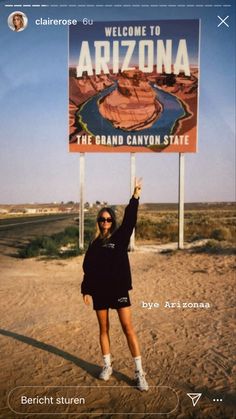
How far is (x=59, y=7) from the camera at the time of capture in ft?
8.20

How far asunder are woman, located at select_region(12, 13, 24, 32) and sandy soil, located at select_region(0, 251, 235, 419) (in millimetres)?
2536

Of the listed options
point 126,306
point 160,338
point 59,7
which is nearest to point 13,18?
point 59,7

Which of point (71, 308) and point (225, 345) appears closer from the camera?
point (225, 345)

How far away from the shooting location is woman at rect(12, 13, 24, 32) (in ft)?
8.30

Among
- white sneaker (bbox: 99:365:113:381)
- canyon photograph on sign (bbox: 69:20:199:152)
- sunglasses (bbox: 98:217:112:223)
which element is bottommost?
white sneaker (bbox: 99:365:113:381)

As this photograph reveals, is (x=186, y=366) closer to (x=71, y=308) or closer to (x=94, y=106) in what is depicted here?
(x=71, y=308)

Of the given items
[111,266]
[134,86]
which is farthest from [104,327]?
[134,86]

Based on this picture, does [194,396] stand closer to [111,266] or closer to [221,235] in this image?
[111,266]

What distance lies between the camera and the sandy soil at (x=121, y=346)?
7.15ft

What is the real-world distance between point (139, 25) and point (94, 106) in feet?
4.67

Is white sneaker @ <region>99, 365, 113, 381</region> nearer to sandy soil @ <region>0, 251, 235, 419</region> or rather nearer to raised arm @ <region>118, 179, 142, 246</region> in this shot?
sandy soil @ <region>0, 251, 235, 419</region>

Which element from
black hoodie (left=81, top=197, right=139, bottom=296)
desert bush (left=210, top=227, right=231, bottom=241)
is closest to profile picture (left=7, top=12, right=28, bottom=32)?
black hoodie (left=81, top=197, right=139, bottom=296)

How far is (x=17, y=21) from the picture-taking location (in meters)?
2.54

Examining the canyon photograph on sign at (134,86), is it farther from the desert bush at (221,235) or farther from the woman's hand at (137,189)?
the desert bush at (221,235)
